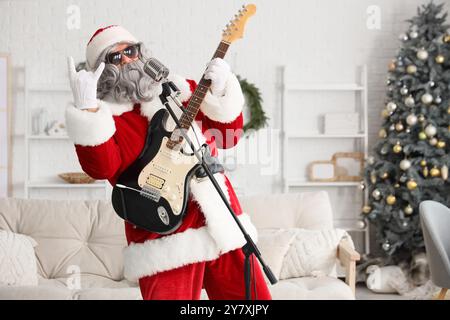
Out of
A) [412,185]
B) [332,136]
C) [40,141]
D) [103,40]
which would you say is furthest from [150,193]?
[40,141]

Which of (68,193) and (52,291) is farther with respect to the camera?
(68,193)

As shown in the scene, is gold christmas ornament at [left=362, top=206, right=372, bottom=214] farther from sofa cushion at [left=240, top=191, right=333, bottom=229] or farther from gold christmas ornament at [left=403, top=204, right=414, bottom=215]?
sofa cushion at [left=240, top=191, right=333, bottom=229]

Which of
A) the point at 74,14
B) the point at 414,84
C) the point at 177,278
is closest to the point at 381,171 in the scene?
the point at 414,84

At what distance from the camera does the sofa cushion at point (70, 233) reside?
359 cm

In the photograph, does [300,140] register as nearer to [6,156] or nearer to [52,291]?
[6,156]

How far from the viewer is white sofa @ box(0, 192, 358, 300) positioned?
11.7 ft

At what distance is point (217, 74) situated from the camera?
170 centimetres

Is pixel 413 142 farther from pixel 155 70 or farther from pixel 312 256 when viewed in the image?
pixel 155 70

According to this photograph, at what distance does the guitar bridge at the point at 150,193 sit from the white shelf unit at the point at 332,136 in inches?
142

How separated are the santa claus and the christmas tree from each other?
3.08 m

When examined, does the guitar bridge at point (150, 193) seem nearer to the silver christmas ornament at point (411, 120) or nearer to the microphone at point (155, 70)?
the microphone at point (155, 70)

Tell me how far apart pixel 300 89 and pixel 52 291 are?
294 centimetres

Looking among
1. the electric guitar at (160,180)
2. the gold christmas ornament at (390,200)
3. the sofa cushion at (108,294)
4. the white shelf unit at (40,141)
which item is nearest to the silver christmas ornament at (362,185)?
the gold christmas ornament at (390,200)

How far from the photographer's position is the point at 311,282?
10.9 feet
